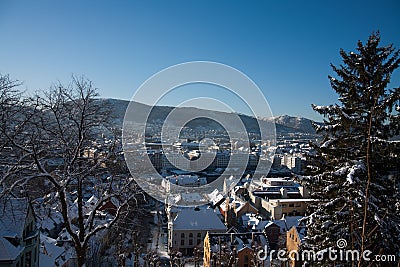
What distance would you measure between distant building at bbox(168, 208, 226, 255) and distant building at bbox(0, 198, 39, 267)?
12.5 meters

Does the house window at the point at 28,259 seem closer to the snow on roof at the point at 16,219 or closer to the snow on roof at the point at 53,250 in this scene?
the snow on roof at the point at 16,219

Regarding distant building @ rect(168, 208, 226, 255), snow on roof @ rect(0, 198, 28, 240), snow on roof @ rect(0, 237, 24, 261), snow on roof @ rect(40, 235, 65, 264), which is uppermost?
snow on roof @ rect(0, 198, 28, 240)

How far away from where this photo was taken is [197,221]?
71.1 feet

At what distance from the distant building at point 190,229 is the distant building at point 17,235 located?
12.5 meters

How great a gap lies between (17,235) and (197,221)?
14.8 meters

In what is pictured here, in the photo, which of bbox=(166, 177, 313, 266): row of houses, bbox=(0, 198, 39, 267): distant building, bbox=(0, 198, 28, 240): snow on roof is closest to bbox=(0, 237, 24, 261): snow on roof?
bbox=(0, 198, 39, 267): distant building

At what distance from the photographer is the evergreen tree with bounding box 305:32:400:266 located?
18.2ft

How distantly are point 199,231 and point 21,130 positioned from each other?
17334mm

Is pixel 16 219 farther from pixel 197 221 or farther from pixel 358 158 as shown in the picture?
pixel 197 221

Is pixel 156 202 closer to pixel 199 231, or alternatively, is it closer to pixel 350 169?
pixel 199 231

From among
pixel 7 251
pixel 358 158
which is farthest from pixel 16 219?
pixel 358 158

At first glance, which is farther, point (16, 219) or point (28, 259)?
point (28, 259)

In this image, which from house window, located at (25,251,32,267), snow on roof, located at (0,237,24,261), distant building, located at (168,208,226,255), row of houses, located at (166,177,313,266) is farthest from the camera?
distant building, located at (168,208,226,255)

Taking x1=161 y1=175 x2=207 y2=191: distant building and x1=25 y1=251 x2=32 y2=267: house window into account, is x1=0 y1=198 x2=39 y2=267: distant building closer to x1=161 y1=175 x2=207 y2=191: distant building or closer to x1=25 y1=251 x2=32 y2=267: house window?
x1=25 y1=251 x2=32 y2=267: house window
